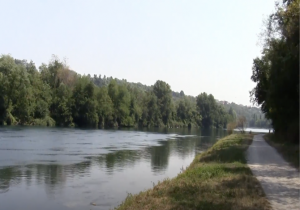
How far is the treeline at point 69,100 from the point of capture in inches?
2982

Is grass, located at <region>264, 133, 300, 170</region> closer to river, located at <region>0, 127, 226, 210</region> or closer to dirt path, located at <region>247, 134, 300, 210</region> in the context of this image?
dirt path, located at <region>247, 134, 300, 210</region>

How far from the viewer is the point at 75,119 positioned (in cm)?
9194

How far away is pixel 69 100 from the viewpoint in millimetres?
91625

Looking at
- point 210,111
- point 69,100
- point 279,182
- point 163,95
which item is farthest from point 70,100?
point 210,111

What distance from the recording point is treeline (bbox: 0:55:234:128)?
75750mm

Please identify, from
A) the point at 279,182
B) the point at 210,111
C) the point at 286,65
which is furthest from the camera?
the point at 210,111

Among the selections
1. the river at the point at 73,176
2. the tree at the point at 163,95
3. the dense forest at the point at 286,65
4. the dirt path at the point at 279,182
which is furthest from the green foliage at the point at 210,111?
the dirt path at the point at 279,182

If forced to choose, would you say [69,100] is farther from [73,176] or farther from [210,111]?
[210,111]

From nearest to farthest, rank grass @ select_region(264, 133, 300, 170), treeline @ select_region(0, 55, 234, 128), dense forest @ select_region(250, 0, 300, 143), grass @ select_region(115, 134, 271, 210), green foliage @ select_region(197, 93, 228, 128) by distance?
grass @ select_region(115, 134, 271, 210) < dense forest @ select_region(250, 0, 300, 143) < grass @ select_region(264, 133, 300, 170) < treeline @ select_region(0, 55, 234, 128) < green foliage @ select_region(197, 93, 228, 128)

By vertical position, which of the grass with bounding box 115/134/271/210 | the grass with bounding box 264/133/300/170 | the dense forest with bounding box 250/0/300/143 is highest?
the dense forest with bounding box 250/0/300/143

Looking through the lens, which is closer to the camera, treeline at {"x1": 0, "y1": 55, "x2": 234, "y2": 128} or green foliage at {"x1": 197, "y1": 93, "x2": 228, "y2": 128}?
treeline at {"x1": 0, "y1": 55, "x2": 234, "y2": 128}

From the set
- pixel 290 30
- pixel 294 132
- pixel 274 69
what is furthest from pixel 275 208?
pixel 294 132

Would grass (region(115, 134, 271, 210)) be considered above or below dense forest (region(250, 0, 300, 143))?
below

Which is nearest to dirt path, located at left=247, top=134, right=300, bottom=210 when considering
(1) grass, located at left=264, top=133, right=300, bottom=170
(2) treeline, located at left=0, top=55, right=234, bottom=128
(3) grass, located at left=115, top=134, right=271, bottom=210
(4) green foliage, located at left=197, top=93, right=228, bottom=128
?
(3) grass, located at left=115, top=134, right=271, bottom=210
